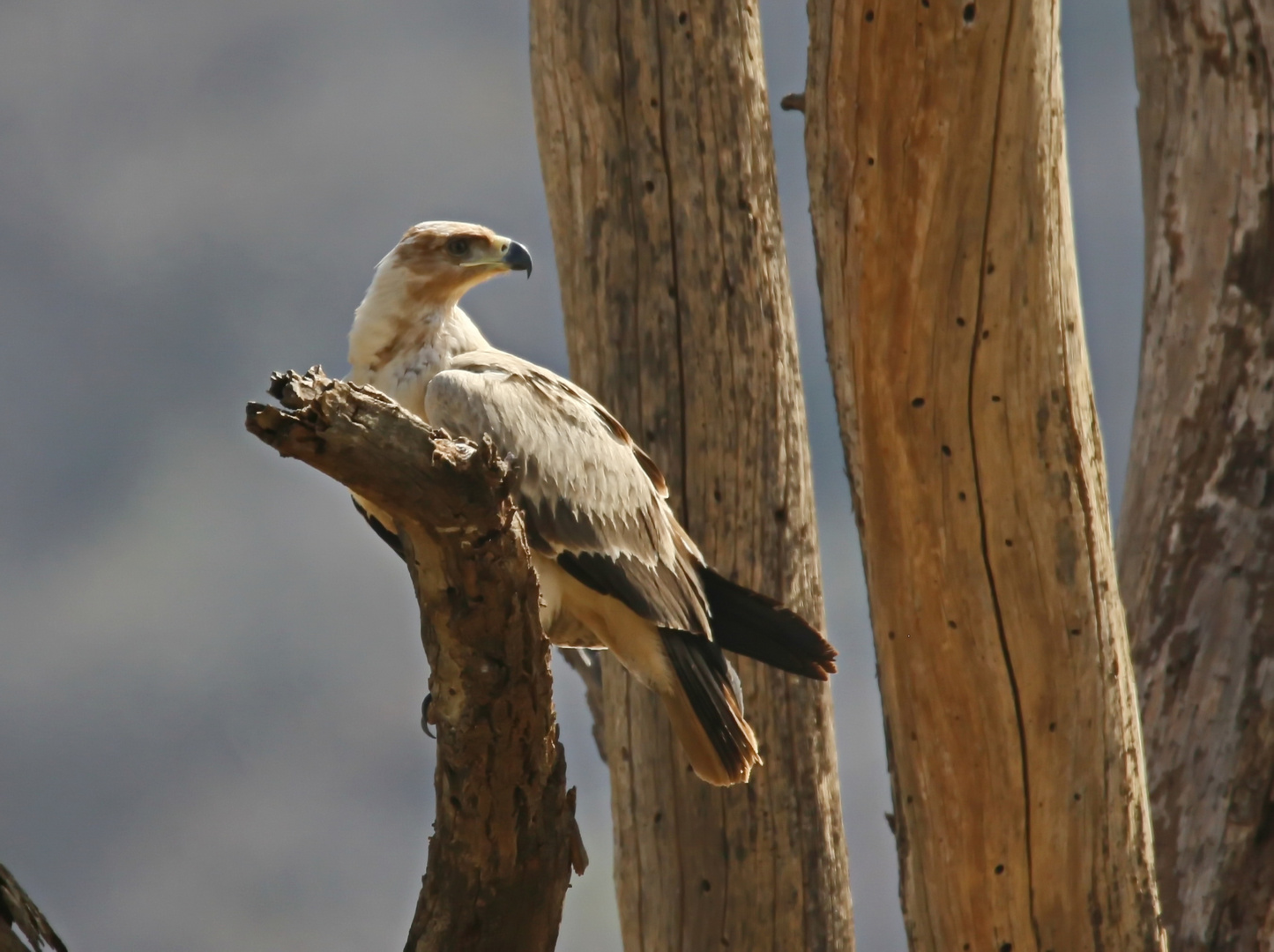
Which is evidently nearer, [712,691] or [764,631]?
[712,691]

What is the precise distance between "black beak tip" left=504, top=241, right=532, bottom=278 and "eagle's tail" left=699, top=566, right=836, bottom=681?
1025 mm

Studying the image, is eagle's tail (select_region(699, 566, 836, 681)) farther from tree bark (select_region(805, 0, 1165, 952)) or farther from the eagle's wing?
Result: tree bark (select_region(805, 0, 1165, 952))

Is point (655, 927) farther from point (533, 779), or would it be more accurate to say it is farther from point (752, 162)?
point (752, 162)

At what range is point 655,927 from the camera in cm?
416

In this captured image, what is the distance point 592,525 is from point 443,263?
0.92m

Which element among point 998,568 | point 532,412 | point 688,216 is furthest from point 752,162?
point 998,568

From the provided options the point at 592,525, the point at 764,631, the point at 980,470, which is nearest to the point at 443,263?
the point at 592,525

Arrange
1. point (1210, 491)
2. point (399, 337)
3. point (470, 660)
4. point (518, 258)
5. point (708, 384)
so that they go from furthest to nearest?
point (1210, 491), point (708, 384), point (518, 258), point (399, 337), point (470, 660)

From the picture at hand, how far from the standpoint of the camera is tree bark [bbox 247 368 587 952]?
73.8 inches

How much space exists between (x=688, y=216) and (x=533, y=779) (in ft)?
7.42

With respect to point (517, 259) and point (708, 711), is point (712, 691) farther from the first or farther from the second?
point (517, 259)

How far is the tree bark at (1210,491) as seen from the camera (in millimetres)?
4402

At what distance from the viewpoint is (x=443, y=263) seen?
385 centimetres

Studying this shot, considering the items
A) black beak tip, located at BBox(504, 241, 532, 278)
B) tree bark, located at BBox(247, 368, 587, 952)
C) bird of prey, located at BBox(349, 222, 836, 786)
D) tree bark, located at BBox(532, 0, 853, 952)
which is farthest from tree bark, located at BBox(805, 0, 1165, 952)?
tree bark, located at BBox(247, 368, 587, 952)
